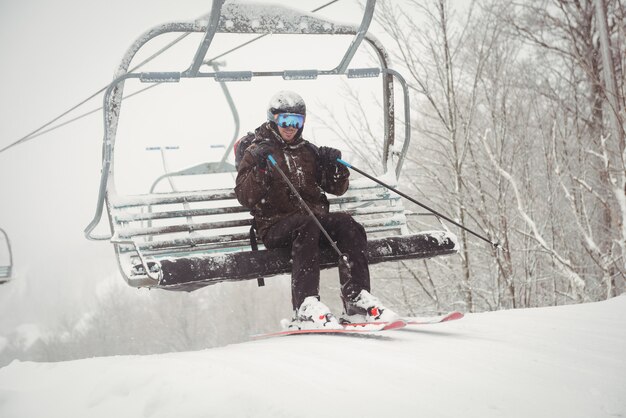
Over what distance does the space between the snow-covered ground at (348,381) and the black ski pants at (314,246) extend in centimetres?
59

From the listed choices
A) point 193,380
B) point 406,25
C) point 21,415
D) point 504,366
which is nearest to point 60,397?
point 21,415

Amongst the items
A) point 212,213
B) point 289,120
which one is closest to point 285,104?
point 289,120

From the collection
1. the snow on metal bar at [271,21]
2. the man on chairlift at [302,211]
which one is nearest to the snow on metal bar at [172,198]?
the man on chairlift at [302,211]

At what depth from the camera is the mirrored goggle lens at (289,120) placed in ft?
11.8

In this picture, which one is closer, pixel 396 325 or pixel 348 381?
pixel 348 381

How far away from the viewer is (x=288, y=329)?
121 inches

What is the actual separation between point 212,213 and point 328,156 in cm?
94

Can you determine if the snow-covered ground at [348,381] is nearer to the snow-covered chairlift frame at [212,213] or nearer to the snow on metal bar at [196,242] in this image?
the snow-covered chairlift frame at [212,213]

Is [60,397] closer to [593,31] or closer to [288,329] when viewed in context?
[288,329]

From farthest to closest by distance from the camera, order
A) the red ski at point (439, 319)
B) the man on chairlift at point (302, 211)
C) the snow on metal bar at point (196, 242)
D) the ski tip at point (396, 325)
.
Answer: the snow on metal bar at point (196, 242), the man on chairlift at point (302, 211), the red ski at point (439, 319), the ski tip at point (396, 325)

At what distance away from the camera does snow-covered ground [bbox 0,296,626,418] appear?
5.03 feet

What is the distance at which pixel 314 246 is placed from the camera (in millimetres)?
3199

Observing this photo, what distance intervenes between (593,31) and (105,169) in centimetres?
1020

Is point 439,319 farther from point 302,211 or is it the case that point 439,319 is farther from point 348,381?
point 348,381
